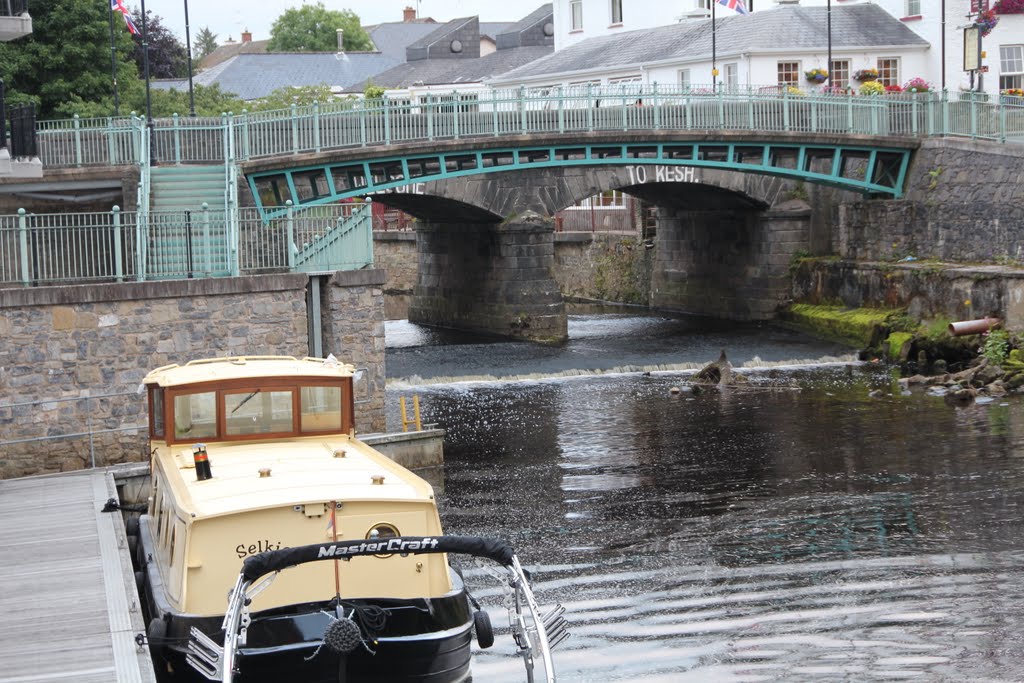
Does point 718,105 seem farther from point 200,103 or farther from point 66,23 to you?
point 200,103

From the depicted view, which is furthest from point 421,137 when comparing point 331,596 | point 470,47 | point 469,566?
point 470,47

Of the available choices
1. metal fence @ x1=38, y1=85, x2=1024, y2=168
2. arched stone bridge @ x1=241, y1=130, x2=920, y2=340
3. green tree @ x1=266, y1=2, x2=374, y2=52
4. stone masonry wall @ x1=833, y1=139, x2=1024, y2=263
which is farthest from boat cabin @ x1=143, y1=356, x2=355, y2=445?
green tree @ x1=266, y1=2, x2=374, y2=52

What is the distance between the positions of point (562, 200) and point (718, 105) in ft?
23.7

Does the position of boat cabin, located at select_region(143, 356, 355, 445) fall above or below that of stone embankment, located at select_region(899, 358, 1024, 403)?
above

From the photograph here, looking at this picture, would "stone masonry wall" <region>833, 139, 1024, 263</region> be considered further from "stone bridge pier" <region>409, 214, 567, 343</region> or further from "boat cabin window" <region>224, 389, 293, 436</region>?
"boat cabin window" <region>224, 389, 293, 436</region>

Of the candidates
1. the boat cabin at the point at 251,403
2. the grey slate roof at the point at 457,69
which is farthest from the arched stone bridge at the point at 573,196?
the grey slate roof at the point at 457,69

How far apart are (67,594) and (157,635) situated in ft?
6.69

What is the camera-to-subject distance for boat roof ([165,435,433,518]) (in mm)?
12461

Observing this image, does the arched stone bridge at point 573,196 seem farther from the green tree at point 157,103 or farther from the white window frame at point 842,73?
the green tree at point 157,103

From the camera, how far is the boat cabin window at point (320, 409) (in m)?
15.6

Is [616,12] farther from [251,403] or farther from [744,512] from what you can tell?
→ [251,403]

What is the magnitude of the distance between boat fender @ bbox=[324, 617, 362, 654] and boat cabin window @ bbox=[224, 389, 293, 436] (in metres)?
4.58

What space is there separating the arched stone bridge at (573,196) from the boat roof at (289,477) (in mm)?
21639

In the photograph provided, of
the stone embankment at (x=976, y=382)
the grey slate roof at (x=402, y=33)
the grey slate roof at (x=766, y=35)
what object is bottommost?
the stone embankment at (x=976, y=382)
